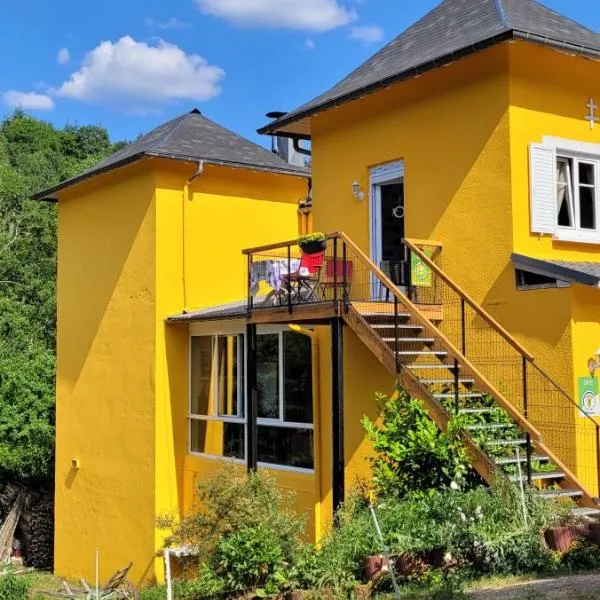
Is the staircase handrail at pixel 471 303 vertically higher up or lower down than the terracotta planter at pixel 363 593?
higher up

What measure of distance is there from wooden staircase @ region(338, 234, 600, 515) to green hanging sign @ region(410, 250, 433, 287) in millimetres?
462

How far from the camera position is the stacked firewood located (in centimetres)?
2173

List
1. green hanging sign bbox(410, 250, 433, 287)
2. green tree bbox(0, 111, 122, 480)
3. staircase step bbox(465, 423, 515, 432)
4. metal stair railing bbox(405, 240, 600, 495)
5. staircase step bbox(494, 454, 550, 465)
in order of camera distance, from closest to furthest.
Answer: staircase step bbox(494, 454, 550, 465)
staircase step bbox(465, 423, 515, 432)
metal stair railing bbox(405, 240, 600, 495)
green hanging sign bbox(410, 250, 433, 287)
green tree bbox(0, 111, 122, 480)

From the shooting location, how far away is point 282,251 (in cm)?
1650

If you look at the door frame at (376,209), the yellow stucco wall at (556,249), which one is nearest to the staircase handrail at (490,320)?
the yellow stucco wall at (556,249)

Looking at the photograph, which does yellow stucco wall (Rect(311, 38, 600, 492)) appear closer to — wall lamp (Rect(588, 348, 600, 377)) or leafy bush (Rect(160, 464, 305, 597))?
wall lamp (Rect(588, 348, 600, 377))

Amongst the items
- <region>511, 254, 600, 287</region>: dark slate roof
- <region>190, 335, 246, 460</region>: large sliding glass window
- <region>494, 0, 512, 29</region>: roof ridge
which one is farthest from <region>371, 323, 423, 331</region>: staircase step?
<region>190, 335, 246, 460</region>: large sliding glass window

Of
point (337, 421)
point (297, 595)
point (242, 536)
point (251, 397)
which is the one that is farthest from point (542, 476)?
point (251, 397)

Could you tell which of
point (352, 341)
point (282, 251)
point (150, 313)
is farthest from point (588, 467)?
point (150, 313)

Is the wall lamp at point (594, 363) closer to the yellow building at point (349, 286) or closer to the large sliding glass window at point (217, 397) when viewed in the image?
the yellow building at point (349, 286)

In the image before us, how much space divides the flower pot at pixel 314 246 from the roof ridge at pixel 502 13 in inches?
153

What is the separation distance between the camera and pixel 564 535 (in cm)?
877

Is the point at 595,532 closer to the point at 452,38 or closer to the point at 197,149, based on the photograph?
the point at 452,38

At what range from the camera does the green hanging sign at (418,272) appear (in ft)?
39.7
